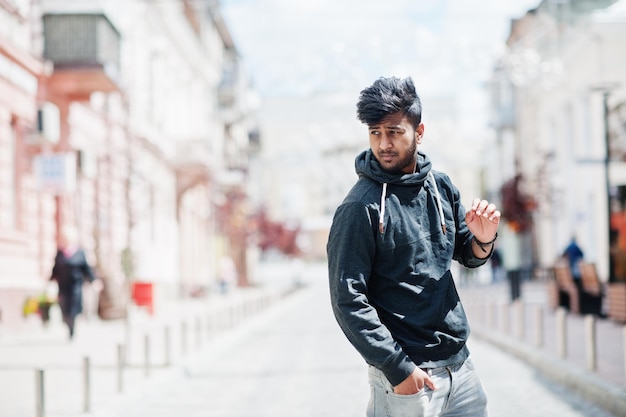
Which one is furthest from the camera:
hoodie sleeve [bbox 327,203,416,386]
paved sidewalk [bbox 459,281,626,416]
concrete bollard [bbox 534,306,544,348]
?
concrete bollard [bbox 534,306,544,348]

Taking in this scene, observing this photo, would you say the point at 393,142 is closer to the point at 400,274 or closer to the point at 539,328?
the point at 400,274

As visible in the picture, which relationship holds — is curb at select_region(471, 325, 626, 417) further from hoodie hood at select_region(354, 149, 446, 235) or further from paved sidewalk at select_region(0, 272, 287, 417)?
hoodie hood at select_region(354, 149, 446, 235)

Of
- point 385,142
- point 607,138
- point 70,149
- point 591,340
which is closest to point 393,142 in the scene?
point 385,142

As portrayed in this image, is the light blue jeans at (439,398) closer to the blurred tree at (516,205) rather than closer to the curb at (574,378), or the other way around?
the curb at (574,378)

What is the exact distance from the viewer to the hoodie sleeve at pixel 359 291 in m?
3.17

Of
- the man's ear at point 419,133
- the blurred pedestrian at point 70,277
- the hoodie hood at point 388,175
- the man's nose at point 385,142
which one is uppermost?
the man's ear at point 419,133

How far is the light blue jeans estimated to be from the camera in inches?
128

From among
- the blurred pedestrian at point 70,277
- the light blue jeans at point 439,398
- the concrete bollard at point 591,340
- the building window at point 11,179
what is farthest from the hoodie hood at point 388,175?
the building window at point 11,179

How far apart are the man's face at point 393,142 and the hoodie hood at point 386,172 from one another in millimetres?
25

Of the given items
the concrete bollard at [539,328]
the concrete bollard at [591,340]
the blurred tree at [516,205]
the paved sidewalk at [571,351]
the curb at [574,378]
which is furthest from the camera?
the blurred tree at [516,205]

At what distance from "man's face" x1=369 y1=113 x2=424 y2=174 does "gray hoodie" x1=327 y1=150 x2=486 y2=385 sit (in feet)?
0.13

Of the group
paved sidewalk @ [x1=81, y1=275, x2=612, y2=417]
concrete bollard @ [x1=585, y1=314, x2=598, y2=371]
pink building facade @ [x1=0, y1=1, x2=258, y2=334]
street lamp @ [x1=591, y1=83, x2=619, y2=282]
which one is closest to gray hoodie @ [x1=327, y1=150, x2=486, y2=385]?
paved sidewalk @ [x1=81, y1=275, x2=612, y2=417]

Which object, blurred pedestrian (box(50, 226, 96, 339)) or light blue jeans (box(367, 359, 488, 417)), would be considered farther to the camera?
blurred pedestrian (box(50, 226, 96, 339))

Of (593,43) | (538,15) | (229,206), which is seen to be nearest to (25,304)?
(593,43)
